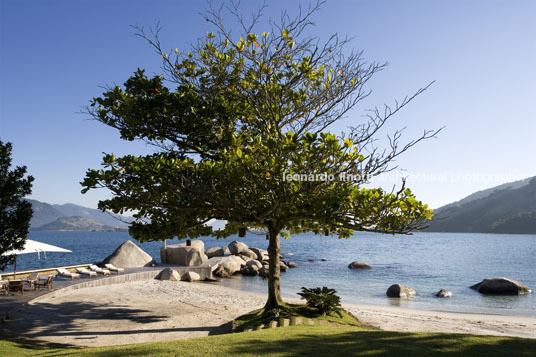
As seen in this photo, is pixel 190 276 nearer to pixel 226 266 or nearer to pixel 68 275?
pixel 226 266

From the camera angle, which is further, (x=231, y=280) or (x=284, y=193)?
(x=231, y=280)

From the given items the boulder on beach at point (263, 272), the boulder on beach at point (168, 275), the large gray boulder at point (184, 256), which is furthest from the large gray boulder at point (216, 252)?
the boulder on beach at point (168, 275)

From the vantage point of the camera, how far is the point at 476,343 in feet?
24.3

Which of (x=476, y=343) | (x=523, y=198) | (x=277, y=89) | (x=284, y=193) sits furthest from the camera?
(x=523, y=198)

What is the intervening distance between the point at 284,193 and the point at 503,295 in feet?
79.0

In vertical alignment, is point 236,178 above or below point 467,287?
above

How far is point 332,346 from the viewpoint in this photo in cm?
720

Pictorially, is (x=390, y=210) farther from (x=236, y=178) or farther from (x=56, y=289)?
(x=56, y=289)

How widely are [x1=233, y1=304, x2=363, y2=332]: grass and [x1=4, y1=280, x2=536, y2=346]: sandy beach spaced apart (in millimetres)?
704

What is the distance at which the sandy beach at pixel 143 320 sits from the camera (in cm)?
1116

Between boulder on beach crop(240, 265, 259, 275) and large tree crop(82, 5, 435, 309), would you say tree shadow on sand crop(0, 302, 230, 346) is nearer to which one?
large tree crop(82, 5, 435, 309)

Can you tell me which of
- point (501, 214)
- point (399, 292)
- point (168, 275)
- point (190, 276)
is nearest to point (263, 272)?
point (190, 276)

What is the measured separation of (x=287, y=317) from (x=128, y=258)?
61.5ft

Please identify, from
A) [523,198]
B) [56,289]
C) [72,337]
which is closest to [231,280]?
[56,289]
